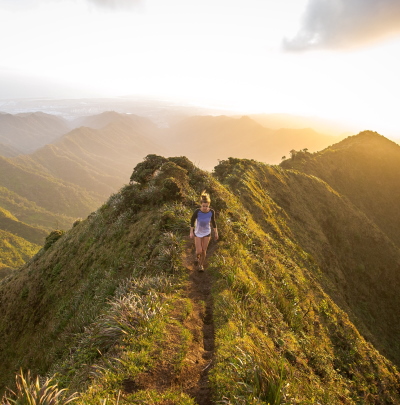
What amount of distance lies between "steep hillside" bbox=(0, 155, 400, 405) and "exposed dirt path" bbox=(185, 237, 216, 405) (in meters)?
0.03

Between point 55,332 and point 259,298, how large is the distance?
826cm

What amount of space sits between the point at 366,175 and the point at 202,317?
55248 millimetres

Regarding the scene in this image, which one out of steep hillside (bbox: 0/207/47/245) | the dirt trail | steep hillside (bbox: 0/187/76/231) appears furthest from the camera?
steep hillside (bbox: 0/187/76/231)

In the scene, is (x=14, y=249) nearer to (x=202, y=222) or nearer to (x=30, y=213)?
(x=30, y=213)

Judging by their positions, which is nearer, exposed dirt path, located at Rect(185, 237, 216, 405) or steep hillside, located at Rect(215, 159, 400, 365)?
exposed dirt path, located at Rect(185, 237, 216, 405)

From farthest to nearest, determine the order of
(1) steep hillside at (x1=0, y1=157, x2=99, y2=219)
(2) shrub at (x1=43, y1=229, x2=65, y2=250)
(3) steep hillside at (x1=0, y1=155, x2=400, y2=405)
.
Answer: (1) steep hillside at (x1=0, y1=157, x2=99, y2=219) < (2) shrub at (x1=43, y1=229, x2=65, y2=250) < (3) steep hillside at (x1=0, y1=155, x2=400, y2=405)

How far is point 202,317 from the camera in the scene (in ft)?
23.2

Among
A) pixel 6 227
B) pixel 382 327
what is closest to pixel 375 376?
pixel 382 327

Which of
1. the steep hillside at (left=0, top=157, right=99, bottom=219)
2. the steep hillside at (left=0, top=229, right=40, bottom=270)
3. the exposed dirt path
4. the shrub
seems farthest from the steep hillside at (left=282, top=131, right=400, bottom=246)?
the steep hillside at (left=0, top=157, right=99, bottom=219)

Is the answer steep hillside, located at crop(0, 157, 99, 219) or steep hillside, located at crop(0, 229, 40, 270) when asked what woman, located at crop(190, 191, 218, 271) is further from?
steep hillside, located at crop(0, 157, 99, 219)

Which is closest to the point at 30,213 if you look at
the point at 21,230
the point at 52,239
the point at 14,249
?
the point at 21,230

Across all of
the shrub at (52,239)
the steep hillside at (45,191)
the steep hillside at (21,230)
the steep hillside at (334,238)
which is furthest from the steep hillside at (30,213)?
the steep hillside at (334,238)

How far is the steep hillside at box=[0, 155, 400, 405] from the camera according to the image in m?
4.98

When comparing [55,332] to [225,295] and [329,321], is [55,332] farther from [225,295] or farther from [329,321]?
[329,321]
